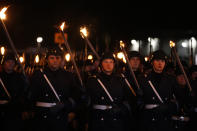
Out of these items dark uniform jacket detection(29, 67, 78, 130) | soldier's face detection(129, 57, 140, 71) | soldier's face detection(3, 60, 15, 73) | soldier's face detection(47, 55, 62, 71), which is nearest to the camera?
dark uniform jacket detection(29, 67, 78, 130)

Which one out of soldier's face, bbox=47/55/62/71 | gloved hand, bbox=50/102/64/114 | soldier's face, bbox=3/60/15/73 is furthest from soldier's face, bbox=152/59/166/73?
soldier's face, bbox=3/60/15/73

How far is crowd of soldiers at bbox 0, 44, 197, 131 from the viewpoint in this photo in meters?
6.67

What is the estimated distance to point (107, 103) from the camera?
6734 mm

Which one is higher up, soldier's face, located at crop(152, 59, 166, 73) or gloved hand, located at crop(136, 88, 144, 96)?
soldier's face, located at crop(152, 59, 166, 73)

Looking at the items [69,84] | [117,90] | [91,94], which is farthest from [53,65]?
[117,90]

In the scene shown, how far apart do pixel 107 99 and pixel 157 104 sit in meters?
1.17

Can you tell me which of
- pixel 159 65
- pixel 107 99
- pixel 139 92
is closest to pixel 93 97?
pixel 107 99

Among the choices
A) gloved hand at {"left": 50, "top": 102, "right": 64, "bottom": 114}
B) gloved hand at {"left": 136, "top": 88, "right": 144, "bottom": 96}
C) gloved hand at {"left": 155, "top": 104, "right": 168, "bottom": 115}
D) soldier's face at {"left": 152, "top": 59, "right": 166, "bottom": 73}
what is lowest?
gloved hand at {"left": 155, "top": 104, "right": 168, "bottom": 115}

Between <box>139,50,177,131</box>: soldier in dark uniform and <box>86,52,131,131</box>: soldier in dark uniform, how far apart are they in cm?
52

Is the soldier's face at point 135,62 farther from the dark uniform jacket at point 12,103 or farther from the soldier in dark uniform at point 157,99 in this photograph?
the dark uniform jacket at point 12,103

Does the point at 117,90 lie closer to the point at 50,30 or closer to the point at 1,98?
the point at 1,98

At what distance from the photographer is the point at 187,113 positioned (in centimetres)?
830

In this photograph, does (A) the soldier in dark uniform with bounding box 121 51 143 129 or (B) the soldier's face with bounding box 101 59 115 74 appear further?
(A) the soldier in dark uniform with bounding box 121 51 143 129

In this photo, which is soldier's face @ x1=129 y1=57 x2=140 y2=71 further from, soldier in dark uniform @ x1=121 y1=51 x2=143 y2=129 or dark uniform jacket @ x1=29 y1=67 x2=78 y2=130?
dark uniform jacket @ x1=29 y1=67 x2=78 y2=130
